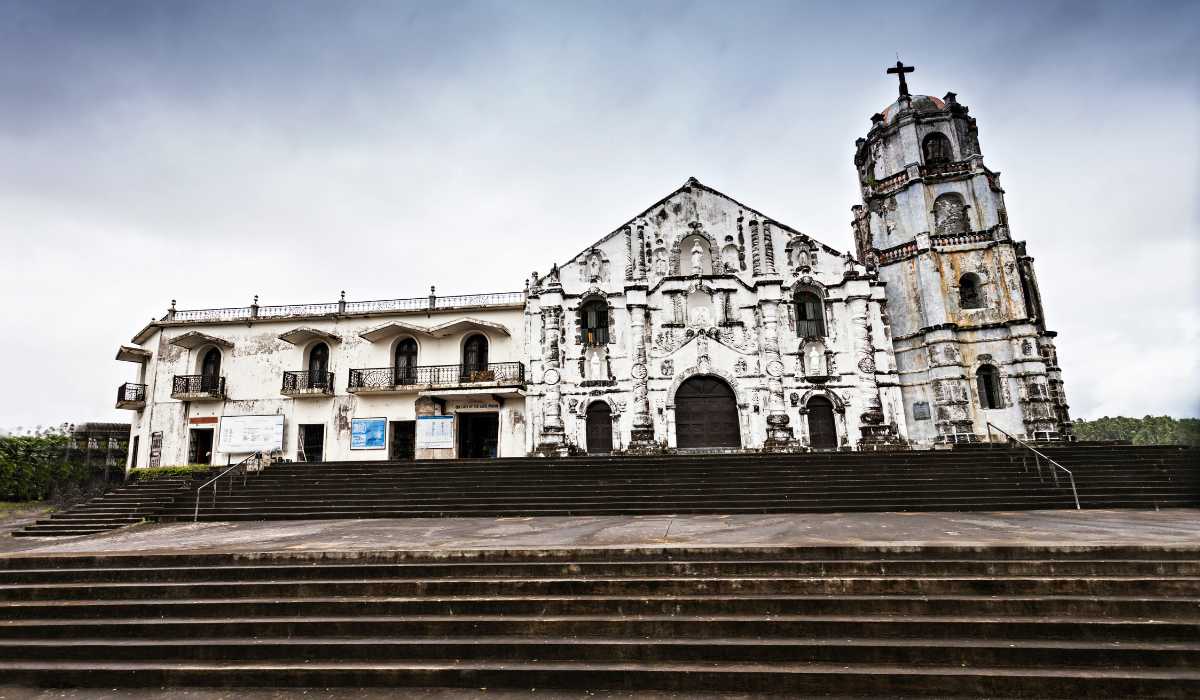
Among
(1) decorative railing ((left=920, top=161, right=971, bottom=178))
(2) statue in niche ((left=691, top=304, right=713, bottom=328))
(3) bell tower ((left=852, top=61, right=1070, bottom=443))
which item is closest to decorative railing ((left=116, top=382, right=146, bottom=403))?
(2) statue in niche ((left=691, top=304, right=713, bottom=328))

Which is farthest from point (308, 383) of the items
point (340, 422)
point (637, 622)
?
point (637, 622)

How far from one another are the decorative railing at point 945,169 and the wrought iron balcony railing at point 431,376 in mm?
18939

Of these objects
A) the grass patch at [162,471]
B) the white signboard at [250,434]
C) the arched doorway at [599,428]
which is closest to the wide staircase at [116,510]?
the grass patch at [162,471]

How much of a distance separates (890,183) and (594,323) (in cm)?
1444

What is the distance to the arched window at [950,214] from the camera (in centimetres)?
2341

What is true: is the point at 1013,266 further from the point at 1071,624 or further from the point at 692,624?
the point at 692,624

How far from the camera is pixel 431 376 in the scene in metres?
23.4

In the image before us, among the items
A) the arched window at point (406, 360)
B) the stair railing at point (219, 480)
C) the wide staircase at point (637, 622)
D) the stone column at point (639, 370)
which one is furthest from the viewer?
the arched window at point (406, 360)

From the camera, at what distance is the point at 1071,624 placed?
5188mm

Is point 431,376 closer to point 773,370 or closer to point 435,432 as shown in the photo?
point 435,432

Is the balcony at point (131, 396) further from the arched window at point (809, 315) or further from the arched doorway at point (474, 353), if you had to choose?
the arched window at point (809, 315)

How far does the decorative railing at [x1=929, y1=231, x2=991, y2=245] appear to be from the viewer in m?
22.7

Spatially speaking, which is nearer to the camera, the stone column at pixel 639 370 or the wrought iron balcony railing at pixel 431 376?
the stone column at pixel 639 370

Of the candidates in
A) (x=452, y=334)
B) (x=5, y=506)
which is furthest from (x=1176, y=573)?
(x=5, y=506)
